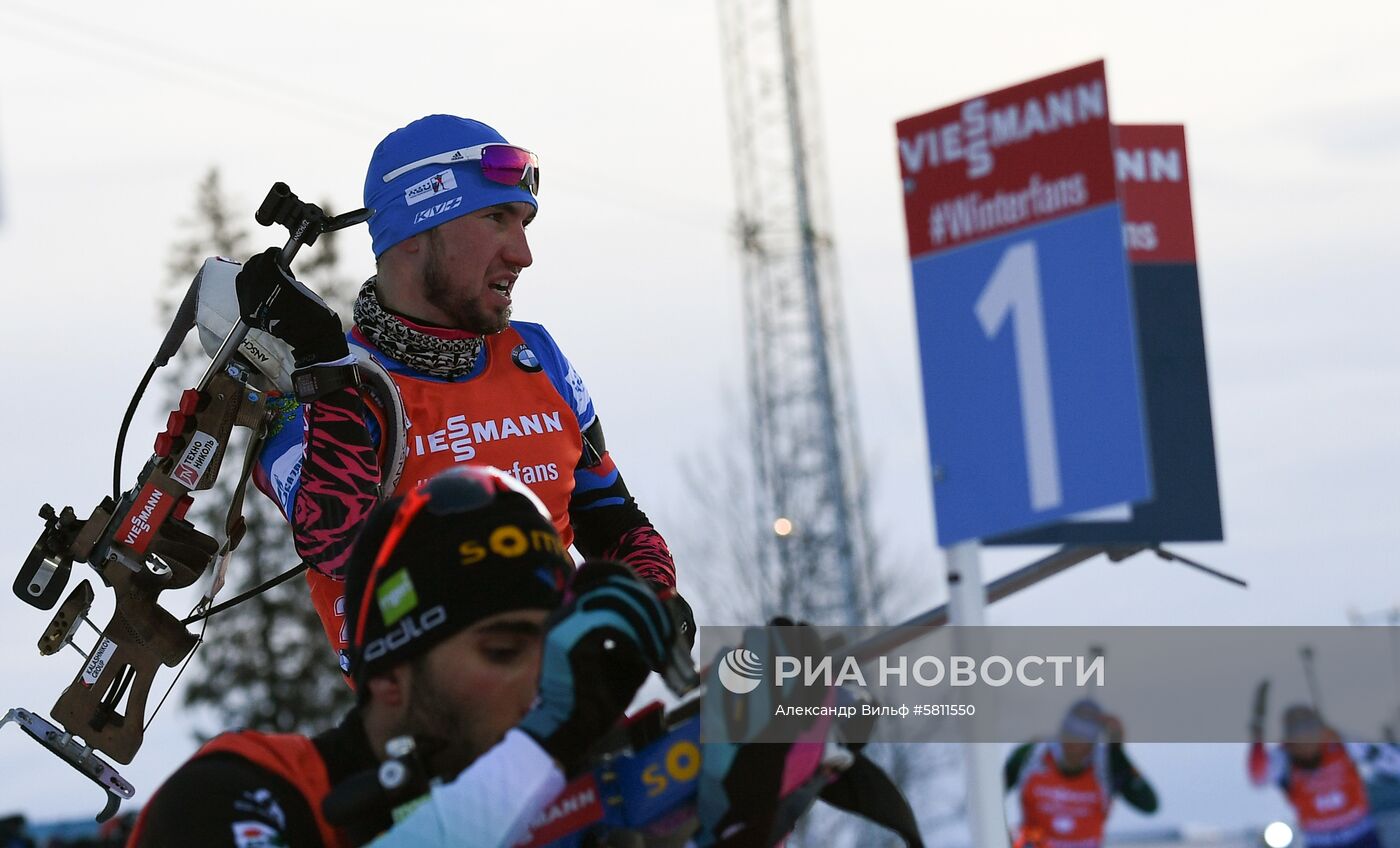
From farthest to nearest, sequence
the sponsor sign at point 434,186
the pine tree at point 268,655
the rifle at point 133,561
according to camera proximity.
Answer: the pine tree at point 268,655 < the sponsor sign at point 434,186 < the rifle at point 133,561

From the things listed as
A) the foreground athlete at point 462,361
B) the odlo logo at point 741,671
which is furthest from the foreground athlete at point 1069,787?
the odlo logo at point 741,671

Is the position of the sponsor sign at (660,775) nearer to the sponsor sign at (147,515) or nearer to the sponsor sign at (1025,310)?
the sponsor sign at (147,515)

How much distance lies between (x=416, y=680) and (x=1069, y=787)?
485 centimetres

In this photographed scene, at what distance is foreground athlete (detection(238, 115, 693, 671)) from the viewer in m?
4.07

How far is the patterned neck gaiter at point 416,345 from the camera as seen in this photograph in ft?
13.5

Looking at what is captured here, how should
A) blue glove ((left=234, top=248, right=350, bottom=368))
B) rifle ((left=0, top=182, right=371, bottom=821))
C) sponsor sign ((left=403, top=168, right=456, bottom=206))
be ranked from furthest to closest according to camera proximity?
sponsor sign ((left=403, top=168, right=456, bottom=206)) < rifle ((left=0, top=182, right=371, bottom=821)) < blue glove ((left=234, top=248, right=350, bottom=368))

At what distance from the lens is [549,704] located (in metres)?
2.36

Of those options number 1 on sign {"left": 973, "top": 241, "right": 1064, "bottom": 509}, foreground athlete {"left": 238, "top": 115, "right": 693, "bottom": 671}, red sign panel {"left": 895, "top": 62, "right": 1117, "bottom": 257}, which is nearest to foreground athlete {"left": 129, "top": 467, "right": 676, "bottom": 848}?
foreground athlete {"left": 238, "top": 115, "right": 693, "bottom": 671}

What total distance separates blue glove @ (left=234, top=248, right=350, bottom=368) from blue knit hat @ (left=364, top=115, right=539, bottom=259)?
18.5 inches

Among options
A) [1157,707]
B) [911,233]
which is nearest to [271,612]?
[911,233]

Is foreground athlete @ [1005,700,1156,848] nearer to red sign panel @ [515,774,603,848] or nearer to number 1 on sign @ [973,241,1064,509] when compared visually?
number 1 on sign @ [973,241,1064,509]

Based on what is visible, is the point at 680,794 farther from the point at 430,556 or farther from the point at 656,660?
the point at 430,556

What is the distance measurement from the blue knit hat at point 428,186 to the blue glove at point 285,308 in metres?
0.47

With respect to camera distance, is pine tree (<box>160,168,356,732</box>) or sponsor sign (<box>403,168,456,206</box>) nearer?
sponsor sign (<box>403,168,456,206</box>)
